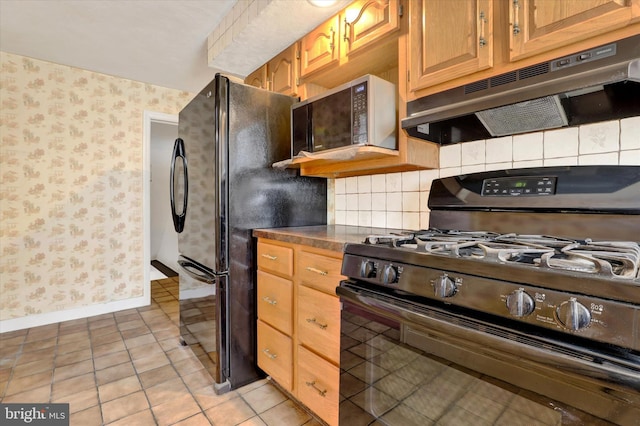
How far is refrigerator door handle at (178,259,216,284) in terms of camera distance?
179 cm

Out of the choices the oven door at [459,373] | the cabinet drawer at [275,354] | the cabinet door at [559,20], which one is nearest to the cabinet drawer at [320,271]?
the oven door at [459,373]

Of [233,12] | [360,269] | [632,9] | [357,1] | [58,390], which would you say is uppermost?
[233,12]

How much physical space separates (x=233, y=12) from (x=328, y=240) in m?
1.67

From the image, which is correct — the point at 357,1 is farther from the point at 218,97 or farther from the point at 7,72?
the point at 7,72

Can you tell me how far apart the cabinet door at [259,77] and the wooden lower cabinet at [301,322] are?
1316 mm

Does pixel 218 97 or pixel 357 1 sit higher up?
pixel 357 1

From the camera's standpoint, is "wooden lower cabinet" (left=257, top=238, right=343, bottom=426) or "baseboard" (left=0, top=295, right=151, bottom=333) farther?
"baseboard" (left=0, top=295, right=151, bottom=333)

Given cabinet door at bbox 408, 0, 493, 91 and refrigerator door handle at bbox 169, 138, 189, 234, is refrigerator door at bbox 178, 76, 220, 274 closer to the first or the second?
refrigerator door handle at bbox 169, 138, 189, 234

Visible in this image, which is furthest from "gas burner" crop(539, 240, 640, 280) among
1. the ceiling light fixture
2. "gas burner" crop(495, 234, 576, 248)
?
the ceiling light fixture

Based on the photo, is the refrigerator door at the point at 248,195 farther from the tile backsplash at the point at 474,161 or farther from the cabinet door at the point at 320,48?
the tile backsplash at the point at 474,161

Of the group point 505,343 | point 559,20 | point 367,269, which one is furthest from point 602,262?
point 559,20

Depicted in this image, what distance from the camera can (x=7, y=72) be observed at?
261cm

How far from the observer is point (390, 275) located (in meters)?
0.95

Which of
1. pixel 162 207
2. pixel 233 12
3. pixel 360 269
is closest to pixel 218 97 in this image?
pixel 233 12
